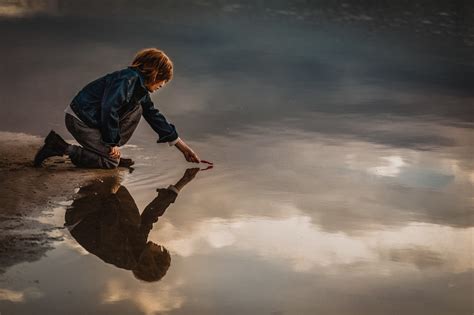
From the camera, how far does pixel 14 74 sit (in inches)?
326

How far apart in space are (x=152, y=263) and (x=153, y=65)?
5.58 ft

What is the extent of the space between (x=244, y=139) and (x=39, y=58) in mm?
3422

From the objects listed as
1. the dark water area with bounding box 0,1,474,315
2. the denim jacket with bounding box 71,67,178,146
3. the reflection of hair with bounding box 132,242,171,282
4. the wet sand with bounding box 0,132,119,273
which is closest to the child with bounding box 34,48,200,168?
the denim jacket with bounding box 71,67,178,146

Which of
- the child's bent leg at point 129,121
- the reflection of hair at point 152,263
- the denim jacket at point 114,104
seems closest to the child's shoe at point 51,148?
the denim jacket at point 114,104

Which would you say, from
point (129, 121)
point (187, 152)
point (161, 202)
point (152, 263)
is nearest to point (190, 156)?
point (187, 152)

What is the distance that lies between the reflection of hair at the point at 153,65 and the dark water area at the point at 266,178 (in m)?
0.62

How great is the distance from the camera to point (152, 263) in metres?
A: 4.04

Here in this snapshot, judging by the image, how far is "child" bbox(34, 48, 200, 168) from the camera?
17.5 ft

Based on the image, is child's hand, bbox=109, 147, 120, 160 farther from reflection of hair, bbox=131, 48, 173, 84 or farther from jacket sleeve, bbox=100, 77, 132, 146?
reflection of hair, bbox=131, 48, 173, 84

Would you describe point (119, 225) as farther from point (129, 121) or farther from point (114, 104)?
point (129, 121)

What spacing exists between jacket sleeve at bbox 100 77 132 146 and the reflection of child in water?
0.94ft

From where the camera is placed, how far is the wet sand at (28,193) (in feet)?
13.5

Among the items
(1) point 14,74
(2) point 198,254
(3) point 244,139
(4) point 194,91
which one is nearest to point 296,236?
(2) point 198,254

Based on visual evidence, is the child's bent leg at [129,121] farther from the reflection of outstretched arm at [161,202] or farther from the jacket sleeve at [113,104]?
the reflection of outstretched arm at [161,202]
